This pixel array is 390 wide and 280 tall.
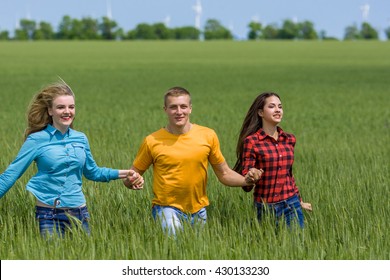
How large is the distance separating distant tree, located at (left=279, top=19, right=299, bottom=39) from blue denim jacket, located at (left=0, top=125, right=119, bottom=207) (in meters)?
177

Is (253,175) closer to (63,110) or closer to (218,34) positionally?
(63,110)

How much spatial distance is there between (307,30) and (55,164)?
18464 cm

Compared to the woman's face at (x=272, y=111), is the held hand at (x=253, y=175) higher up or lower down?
lower down

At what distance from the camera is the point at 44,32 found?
17850 centimetres

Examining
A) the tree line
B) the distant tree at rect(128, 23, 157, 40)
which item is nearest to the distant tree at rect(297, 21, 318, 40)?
the tree line

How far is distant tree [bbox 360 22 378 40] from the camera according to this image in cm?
18612

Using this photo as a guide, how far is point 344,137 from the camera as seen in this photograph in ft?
44.1

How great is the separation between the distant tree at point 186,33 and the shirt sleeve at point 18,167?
170m

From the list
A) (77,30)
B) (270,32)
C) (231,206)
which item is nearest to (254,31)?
(270,32)

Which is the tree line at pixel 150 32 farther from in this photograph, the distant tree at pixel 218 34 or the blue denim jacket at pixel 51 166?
the blue denim jacket at pixel 51 166

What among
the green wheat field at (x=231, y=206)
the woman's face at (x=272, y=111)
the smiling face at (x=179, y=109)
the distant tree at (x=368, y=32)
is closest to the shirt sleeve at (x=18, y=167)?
the green wheat field at (x=231, y=206)

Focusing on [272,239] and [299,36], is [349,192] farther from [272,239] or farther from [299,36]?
[299,36]

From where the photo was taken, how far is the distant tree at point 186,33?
17325cm

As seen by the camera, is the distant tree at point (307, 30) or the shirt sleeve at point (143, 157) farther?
the distant tree at point (307, 30)
